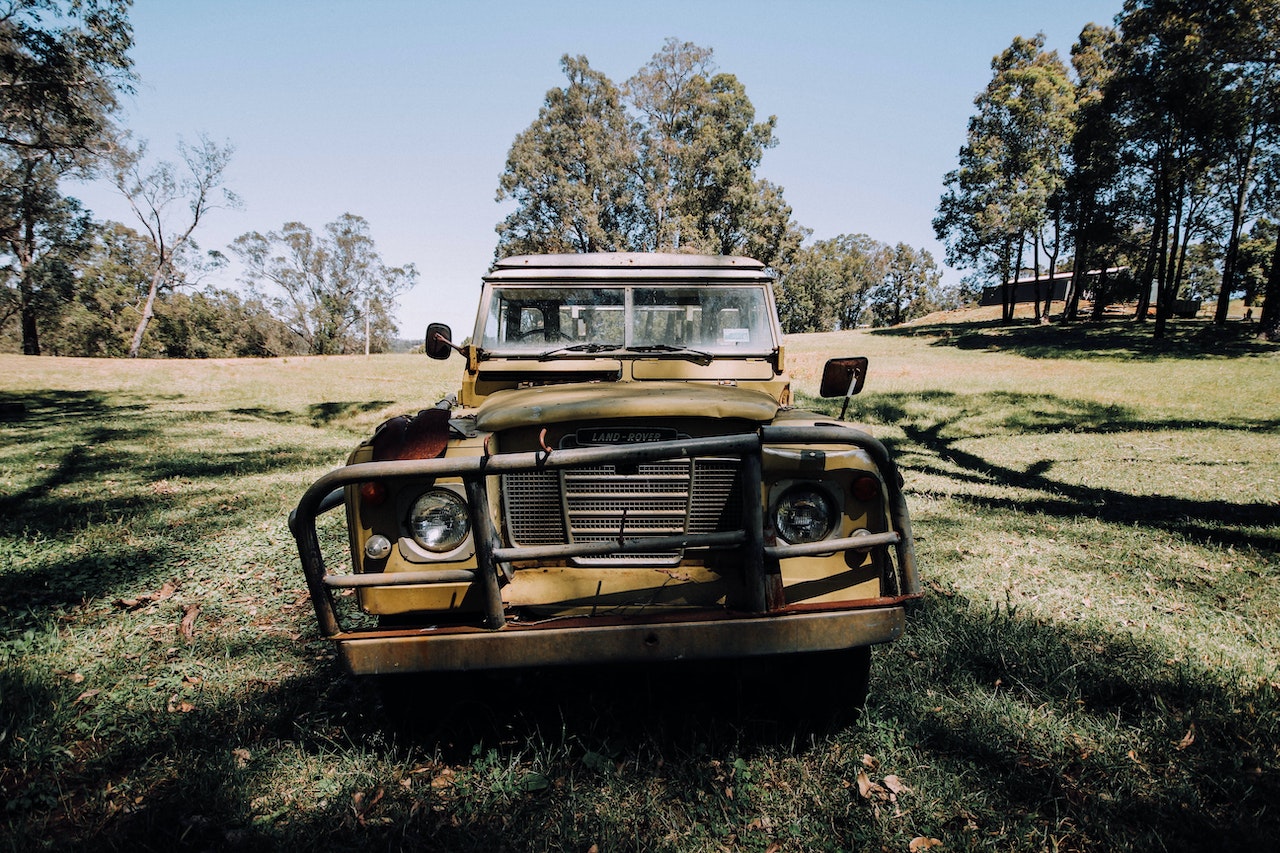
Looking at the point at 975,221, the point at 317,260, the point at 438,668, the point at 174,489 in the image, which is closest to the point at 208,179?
the point at 317,260

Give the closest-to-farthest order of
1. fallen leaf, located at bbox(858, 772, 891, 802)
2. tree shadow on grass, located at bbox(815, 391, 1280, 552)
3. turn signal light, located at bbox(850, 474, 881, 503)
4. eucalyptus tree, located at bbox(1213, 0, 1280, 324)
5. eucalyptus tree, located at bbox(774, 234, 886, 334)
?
1. fallen leaf, located at bbox(858, 772, 891, 802)
2. turn signal light, located at bbox(850, 474, 881, 503)
3. tree shadow on grass, located at bbox(815, 391, 1280, 552)
4. eucalyptus tree, located at bbox(1213, 0, 1280, 324)
5. eucalyptus tree, located at bbox(774, 234, 886, 334)

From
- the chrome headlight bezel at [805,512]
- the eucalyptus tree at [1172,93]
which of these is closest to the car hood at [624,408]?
the chrome headlight bezel at [805,512]

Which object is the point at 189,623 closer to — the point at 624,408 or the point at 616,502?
the point at 616,502

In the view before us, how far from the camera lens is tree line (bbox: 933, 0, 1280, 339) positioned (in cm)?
1927

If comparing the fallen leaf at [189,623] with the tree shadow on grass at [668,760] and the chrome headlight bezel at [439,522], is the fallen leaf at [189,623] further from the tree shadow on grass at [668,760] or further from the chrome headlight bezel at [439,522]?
the chrome headlight bezel at [439,522]

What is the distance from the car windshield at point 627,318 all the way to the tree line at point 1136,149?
894 inches

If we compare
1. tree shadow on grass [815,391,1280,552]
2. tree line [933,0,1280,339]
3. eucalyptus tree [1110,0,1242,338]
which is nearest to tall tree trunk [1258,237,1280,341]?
tree line [933,0,1280,339]

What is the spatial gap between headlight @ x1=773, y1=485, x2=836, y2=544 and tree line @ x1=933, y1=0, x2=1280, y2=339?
2421 centimetres

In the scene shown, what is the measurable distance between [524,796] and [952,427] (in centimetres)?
1115

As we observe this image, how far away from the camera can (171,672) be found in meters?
3.59

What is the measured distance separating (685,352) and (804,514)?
1.78 metres

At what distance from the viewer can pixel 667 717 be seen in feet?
10.3

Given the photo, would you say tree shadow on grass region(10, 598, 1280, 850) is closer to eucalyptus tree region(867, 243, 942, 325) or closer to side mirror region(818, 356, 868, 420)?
side mirror region(818, 356, 868, 420)

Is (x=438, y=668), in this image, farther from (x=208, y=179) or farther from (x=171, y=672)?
(x=208, y=179)
